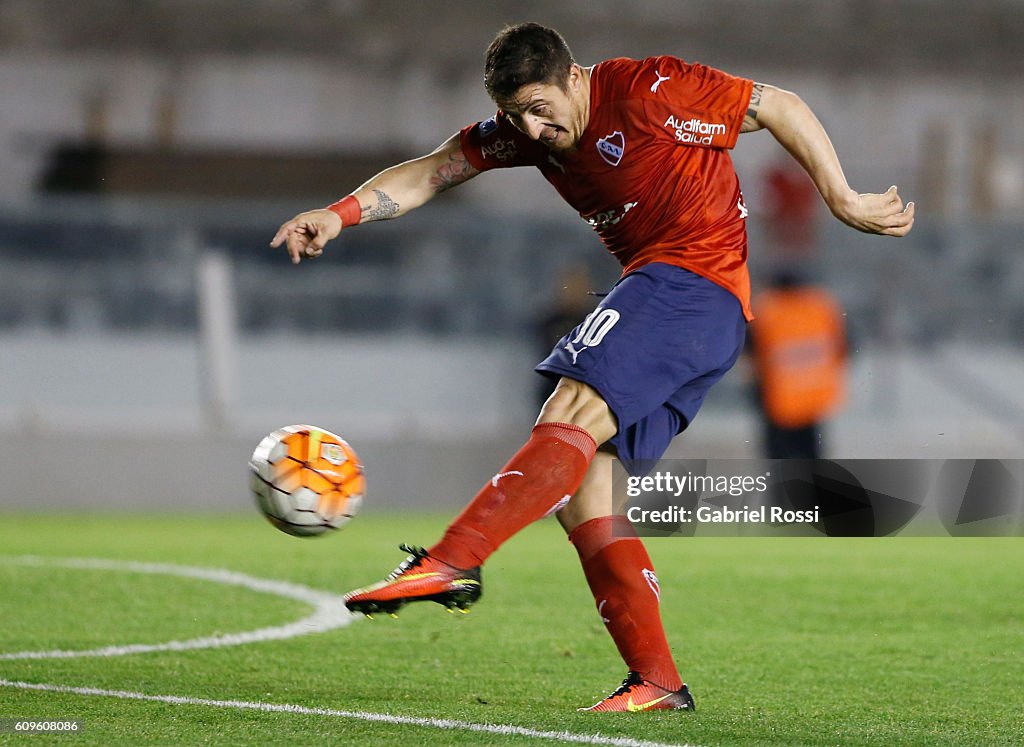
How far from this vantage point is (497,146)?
3912 mm

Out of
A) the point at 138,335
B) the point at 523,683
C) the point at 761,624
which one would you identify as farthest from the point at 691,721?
the point at 138,335

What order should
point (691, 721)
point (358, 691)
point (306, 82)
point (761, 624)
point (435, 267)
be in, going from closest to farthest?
point (691, 721) → point (358, 691) → point (761, 624) → point (435, 267) → point (306, 82)

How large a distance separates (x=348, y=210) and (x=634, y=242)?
728mm

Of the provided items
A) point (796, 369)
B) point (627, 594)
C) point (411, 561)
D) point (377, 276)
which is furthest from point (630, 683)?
point (377, 276)

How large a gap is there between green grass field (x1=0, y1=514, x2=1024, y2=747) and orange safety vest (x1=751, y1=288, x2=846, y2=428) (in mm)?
2217

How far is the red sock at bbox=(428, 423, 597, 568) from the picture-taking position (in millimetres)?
3174

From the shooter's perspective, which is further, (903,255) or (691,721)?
(903,255)

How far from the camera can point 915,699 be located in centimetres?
392

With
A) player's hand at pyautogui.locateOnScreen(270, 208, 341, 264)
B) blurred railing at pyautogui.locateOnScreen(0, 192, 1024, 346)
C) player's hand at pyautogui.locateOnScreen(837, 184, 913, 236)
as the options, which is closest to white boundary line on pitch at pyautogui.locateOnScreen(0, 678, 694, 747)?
player's hand at pyautogui.locateOnScreen(270, 208, 341, 264)

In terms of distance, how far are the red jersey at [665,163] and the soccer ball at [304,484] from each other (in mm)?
875

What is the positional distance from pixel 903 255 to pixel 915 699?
10598mm

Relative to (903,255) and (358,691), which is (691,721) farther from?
(903,255)

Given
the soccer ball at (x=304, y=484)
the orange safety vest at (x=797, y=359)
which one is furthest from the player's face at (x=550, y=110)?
the orange safety vest at (x=797, y=359)

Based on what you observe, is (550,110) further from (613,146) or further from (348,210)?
(348,210)
